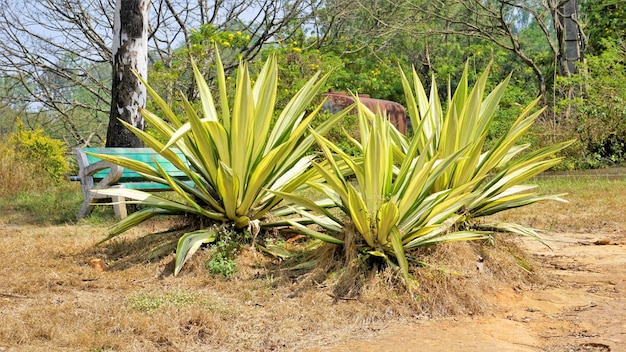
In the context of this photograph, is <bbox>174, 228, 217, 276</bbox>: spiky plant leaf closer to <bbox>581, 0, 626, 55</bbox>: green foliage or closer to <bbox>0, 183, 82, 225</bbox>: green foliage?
<bbox>0, 183, 82, 225</bbox>: green foliage

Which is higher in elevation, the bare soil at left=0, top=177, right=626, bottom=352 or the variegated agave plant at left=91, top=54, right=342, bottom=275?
the variegated agave plant at left=91, top=54, right=342, bottom=275

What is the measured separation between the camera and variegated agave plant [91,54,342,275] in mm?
5324

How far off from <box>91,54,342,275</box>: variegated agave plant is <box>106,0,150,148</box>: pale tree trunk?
2.91 metres

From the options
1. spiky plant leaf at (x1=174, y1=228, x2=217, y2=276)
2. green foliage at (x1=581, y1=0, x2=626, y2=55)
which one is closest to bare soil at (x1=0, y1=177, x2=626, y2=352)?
spiky plant leaf at (x1=174, y1=228, x2=217, y2=276)

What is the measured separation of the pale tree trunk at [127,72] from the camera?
8.52 meters

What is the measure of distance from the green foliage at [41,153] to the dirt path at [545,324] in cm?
927

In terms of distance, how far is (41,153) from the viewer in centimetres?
1306

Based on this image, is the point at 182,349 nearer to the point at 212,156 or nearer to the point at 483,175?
the point at 212,156

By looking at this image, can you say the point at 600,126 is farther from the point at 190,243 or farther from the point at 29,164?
the point at 29,164

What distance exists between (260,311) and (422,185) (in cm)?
128

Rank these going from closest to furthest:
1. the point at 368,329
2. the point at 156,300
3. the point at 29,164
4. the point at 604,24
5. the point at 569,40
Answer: the point at 368,329 < the point at 156,300 < the point at 29,164 < the point at 569,40 < the point at 604,24

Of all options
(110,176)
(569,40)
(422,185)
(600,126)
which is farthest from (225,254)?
(569,40)

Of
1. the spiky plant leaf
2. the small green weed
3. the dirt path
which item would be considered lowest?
the dirt path

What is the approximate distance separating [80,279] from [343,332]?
6.58ft
